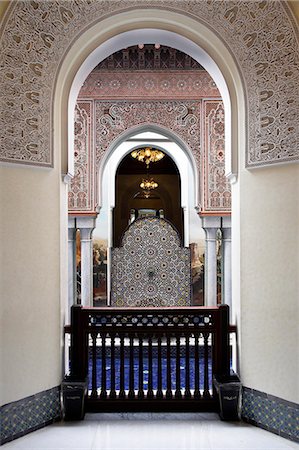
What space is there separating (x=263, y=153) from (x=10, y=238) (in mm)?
1595

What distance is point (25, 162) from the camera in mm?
2674

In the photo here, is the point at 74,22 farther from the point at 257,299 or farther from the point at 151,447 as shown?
the point at 151,447

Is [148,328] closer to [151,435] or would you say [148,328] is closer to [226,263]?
[151,435]

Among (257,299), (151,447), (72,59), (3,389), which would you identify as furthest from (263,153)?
(3,389)

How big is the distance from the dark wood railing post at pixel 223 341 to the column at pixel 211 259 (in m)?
3.04

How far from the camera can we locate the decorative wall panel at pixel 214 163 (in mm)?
5613

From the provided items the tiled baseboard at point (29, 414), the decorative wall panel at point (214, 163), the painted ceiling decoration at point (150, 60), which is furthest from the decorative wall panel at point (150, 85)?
the tiled baseboard at point (29, 414)

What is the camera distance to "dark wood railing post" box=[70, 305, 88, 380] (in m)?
2.89

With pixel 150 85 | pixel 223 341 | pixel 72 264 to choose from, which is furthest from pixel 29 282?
pixel 150 85

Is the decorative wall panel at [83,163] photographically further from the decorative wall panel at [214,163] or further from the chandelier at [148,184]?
the chandelier at [148,184]

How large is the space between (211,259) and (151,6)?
12.9 feet

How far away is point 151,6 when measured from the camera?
2.83 meters

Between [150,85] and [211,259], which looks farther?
[211,259]

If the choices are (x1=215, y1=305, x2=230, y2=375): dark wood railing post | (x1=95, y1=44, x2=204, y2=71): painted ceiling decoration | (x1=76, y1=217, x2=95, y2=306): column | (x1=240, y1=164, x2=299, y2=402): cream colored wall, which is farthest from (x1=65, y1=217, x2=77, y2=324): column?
(x1=240, y1=164, x2=299, y2=402): cream colored wall
